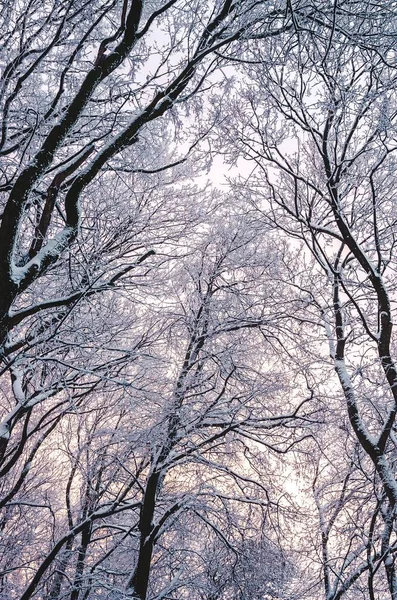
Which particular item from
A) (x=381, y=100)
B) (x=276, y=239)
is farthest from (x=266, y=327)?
(x=381, y=100)

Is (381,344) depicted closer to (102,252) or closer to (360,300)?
(360,300)

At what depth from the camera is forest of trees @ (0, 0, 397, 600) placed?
4.05m

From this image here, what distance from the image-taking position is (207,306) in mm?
7723

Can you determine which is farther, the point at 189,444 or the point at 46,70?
the point at 189,444

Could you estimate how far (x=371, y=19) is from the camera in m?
4.00

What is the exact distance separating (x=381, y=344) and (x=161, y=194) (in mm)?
4355

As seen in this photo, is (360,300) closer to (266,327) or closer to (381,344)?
(266,327)

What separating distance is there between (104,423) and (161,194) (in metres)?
5.04

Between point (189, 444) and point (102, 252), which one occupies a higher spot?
point (102, 252)

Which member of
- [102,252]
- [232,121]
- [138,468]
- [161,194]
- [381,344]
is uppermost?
[232,121]

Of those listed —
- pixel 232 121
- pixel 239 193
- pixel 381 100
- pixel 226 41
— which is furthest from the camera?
pixel 239 193

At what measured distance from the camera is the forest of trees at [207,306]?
13.3ft

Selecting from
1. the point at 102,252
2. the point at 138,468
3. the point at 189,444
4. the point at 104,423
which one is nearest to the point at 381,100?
the point at 102,252

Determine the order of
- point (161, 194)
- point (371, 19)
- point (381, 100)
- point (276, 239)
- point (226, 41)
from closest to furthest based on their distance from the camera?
point (226, 41) → point (371, 19) → point (381, 100) → point (161, 194) → point (276, 239)
